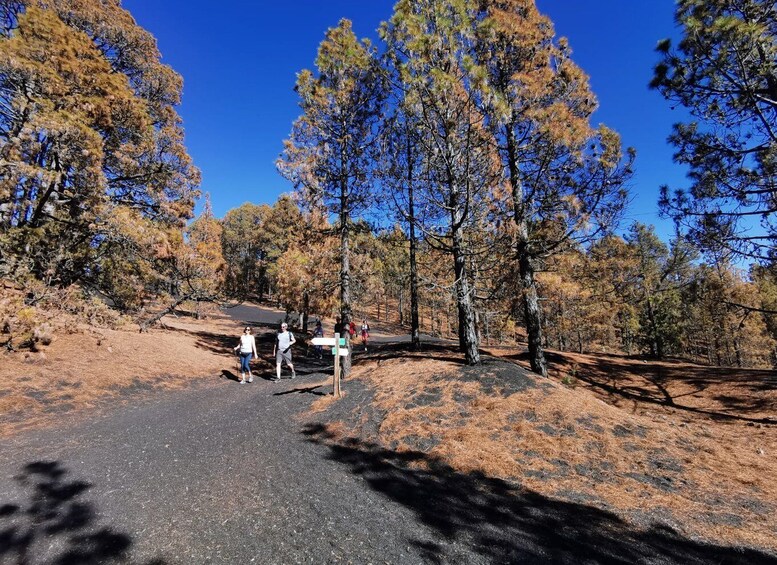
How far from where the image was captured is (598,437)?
18.7 feet

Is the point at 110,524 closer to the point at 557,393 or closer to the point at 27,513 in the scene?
the point at 27,513

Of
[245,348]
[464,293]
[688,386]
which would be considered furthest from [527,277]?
[245,348]

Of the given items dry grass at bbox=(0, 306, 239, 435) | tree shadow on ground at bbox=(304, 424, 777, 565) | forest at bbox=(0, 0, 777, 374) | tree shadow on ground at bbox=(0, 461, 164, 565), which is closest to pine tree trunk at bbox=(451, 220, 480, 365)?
forest at bbox=(0, 0, 777, 374)

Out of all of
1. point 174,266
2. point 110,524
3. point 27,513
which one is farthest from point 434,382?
point 174,266

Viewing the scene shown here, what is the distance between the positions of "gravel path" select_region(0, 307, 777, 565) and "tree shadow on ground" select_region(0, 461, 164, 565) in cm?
2

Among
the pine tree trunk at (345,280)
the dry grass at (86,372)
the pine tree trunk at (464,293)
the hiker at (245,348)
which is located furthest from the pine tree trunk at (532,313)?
the dry grass at (86,372)

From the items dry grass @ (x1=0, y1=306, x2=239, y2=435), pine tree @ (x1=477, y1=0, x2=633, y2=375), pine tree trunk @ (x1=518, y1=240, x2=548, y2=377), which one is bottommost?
dry grass @ (x1=0, y1=306, x2=239, y2=435)

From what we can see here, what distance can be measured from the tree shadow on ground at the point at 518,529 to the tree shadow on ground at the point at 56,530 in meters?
2.62

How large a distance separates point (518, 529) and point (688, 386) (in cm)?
888

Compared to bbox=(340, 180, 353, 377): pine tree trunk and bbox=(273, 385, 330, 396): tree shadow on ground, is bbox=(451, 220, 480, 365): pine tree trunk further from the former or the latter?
bbox=(273, 385, 330, 396): tree shadow on ground

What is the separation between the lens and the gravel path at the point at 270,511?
3.23 metres

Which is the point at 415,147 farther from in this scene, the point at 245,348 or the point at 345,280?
the point at 245,348

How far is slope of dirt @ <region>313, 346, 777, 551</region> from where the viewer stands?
413cm

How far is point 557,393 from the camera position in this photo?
707cm
